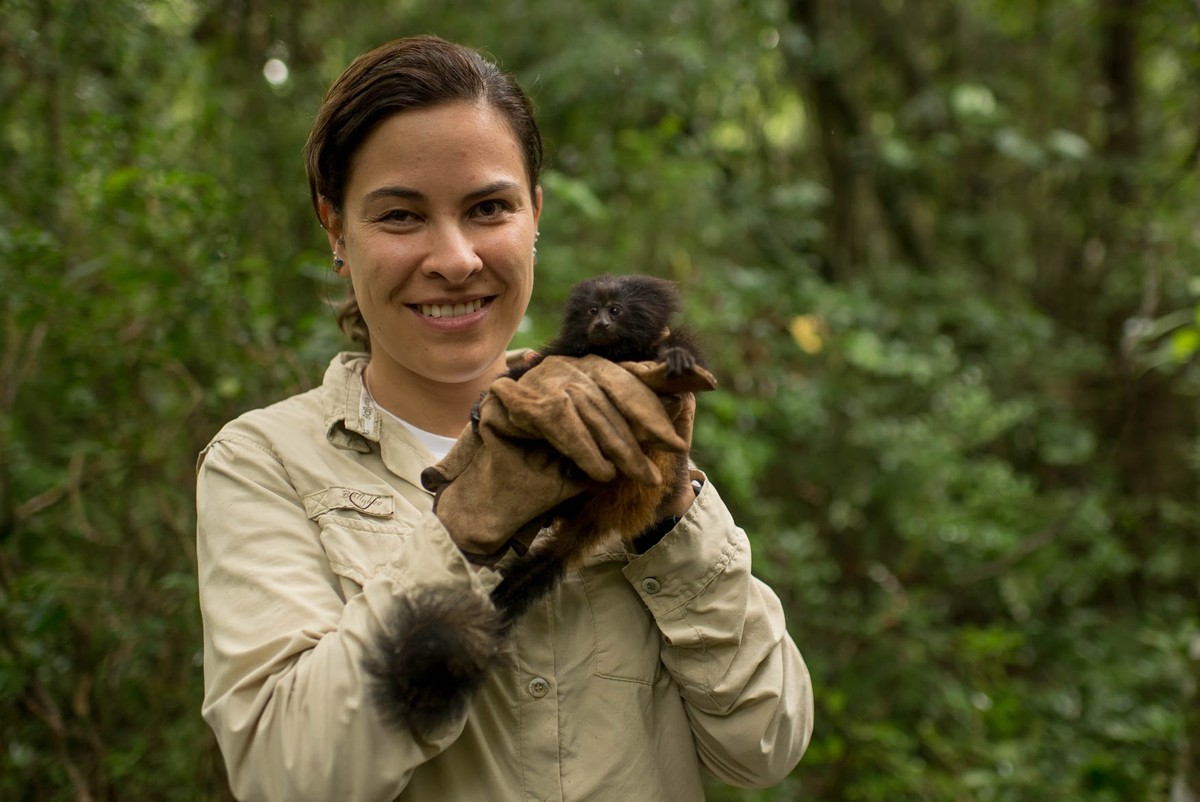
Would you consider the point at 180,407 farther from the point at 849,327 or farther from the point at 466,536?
the point at 849,327

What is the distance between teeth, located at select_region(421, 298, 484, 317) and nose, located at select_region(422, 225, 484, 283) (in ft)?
0.21

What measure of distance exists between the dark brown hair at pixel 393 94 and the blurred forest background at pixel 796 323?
1.86 ft

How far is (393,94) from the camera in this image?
1584 mm

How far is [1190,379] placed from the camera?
18.0 feet

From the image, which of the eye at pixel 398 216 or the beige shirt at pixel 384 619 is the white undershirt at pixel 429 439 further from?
the eye at pixel 398 216

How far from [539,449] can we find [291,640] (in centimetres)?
46

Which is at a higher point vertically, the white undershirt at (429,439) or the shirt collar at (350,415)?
the shirt collar at (350,415)

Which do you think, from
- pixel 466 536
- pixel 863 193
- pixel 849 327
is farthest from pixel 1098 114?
pixel 466 536

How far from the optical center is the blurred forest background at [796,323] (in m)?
3.16

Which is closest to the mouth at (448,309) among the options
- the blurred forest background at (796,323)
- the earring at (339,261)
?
the earring at (339,261)

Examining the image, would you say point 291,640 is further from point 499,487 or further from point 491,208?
point 491,208

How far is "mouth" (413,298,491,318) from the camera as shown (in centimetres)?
166

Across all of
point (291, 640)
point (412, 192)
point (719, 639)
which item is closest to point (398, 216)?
point (412, 192)

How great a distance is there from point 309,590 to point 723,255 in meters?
4.34
